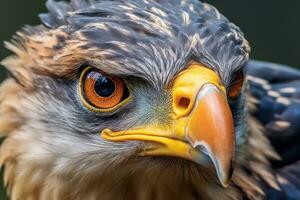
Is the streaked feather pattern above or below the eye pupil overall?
below

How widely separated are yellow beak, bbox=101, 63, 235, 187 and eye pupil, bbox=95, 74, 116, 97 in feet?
0.50

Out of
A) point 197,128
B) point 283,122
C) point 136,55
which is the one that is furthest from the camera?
point 283,122

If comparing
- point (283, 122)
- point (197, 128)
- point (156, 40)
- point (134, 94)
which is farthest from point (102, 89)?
point (283, 122)

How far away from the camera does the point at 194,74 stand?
317cm

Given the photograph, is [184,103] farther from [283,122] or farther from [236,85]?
[283,122]

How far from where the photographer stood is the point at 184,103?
3.13m

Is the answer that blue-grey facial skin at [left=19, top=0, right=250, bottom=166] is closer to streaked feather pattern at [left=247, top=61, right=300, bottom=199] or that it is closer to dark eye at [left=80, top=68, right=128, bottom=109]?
dark eye at [left=80, top=68, right=128, bottom=109]

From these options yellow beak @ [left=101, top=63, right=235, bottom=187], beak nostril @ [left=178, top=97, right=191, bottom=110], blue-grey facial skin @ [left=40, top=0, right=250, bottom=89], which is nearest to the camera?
yellow beak @ [left=101, top=63, right=235, bottom=187]

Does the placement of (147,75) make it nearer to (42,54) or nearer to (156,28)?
(156,28)

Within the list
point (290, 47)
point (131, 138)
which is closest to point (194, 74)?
point (131, 138)

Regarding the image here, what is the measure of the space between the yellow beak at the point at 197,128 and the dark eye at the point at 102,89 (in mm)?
127

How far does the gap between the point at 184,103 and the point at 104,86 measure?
0.99 ft

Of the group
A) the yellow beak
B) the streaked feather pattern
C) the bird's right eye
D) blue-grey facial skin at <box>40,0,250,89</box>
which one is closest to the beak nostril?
the yellow beak

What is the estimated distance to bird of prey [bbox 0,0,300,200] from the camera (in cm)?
314
